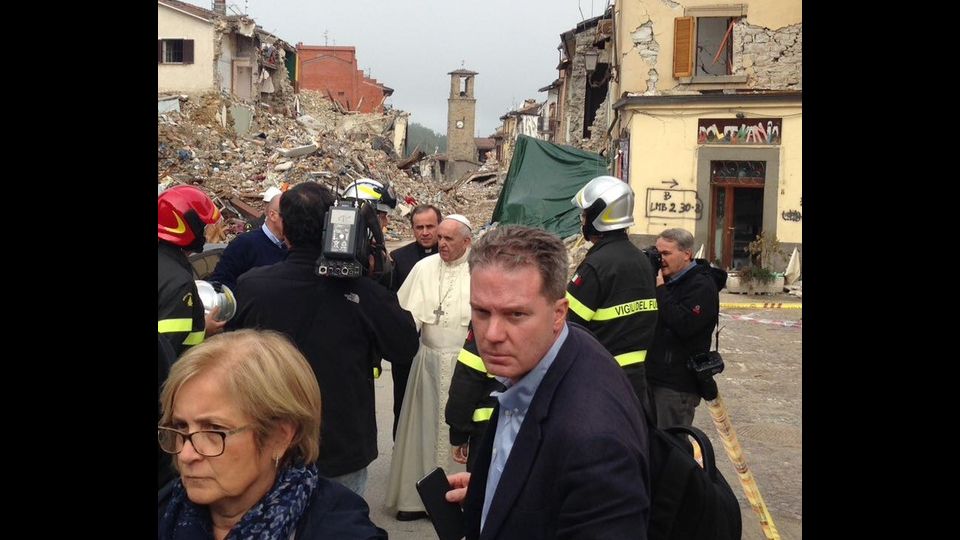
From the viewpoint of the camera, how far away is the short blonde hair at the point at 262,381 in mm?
2131

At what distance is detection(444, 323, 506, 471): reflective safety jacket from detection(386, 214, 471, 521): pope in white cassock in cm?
A: 121

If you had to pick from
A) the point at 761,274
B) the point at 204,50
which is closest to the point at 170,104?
the point at 204,50

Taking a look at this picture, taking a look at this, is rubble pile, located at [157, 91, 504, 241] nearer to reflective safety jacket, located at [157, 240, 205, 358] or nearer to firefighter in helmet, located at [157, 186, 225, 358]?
firefighter in helmet, located at [157, 186, 225, 358]

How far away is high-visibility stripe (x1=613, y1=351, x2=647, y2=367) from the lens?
456 centimetres

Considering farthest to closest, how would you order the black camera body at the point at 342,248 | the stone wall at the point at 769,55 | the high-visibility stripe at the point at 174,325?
the stone wall at the point at 769,55
the black camera body at the point at 342,248
the high-visibility stripe at the point at 174,325

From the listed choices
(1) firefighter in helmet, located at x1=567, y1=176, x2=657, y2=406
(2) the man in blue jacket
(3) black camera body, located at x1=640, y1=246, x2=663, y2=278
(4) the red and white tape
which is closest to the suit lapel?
(1) firefighter in helmet, located at x1=567, y1=176, x2=657, y2=406

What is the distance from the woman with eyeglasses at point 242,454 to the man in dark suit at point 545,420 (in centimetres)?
37

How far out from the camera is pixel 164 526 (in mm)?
2121

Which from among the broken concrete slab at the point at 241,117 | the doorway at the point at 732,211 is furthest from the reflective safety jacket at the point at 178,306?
the broken concrete slab at the point at 241,117

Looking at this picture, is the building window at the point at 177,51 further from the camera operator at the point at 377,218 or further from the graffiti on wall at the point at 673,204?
the camera operator at the point at 377,218

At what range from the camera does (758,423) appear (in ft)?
27.4

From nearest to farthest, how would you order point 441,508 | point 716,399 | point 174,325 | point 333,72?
point 441,508
point 174,325
point 716,399
point 333,72

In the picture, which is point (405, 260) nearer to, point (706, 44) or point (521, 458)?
point (521, 458)

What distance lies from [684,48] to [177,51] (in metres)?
27.3
